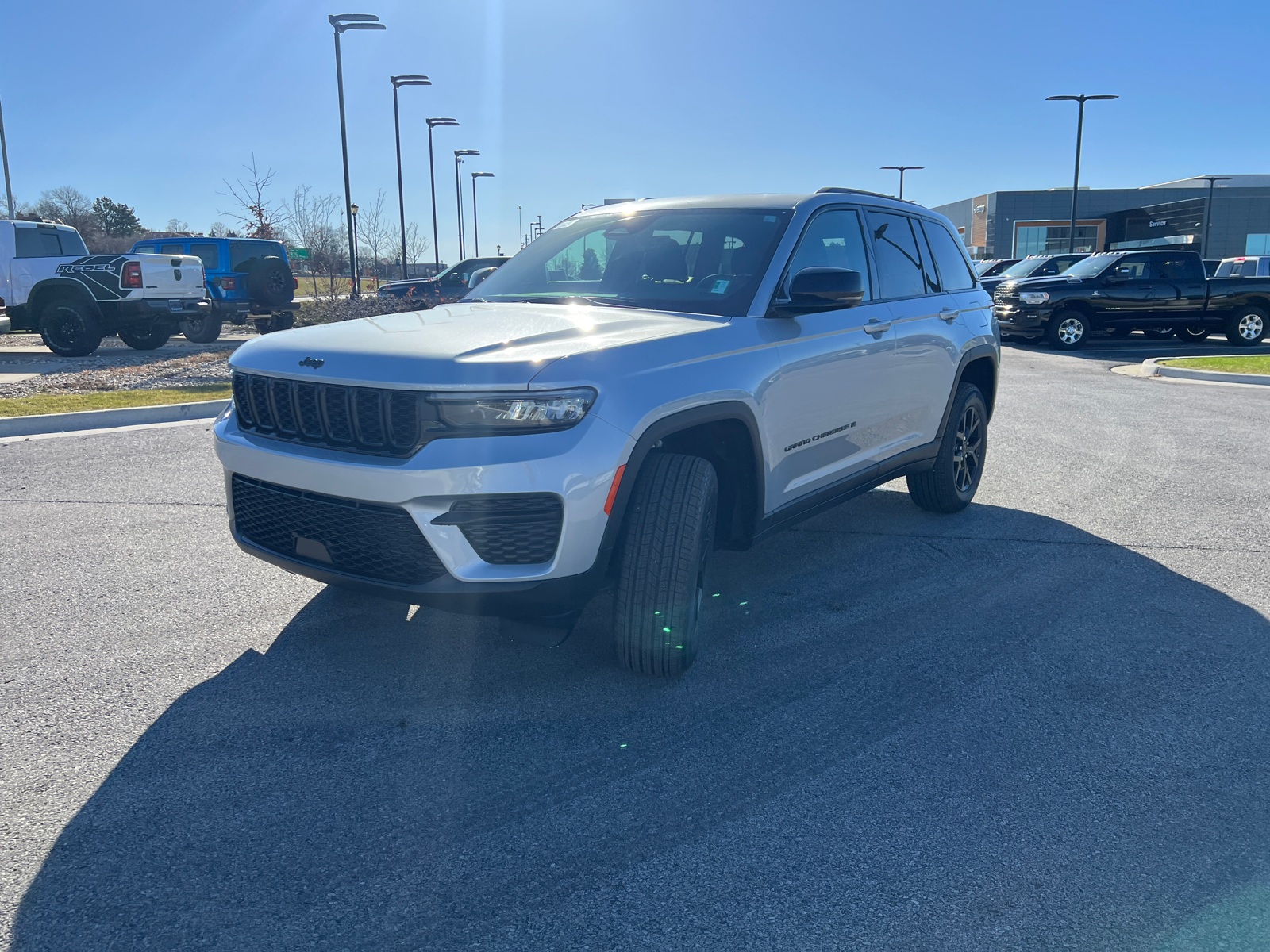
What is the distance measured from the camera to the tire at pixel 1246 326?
64.2ft

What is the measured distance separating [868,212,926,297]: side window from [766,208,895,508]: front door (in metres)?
0.17

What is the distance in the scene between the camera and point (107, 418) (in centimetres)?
950

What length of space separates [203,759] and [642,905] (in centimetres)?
150

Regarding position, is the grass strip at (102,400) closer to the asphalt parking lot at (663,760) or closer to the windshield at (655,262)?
the asphalt parking lot at (663,760)

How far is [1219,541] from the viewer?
5.55 meters

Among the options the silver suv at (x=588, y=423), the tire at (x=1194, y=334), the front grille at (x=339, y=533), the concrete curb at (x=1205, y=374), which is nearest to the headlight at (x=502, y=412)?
the silver suv at (x=588, y=423)

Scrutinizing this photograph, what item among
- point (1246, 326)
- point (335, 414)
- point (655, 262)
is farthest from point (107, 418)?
point (1246, 326)

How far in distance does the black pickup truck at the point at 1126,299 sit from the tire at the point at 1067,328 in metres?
0.01

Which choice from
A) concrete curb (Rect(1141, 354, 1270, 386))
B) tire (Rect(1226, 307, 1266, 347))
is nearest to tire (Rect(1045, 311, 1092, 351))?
tire (Rect(1226, 307, 1266, 347))

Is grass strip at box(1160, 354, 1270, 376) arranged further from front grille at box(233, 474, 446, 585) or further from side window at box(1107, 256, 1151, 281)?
front grille at box(233, 474, 446, 585)

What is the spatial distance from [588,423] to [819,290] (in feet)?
4.28

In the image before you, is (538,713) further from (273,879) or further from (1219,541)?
(1219,541)

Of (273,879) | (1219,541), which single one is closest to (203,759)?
(273,879)

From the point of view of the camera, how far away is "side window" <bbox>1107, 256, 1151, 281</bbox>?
18562mm
